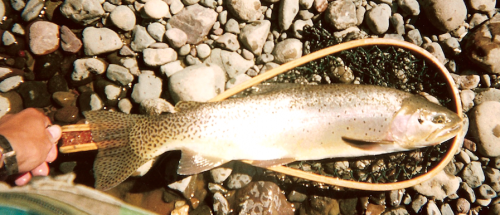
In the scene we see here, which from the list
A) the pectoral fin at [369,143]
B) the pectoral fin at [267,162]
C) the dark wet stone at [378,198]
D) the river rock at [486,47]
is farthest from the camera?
the dark wet stone at [378,198]

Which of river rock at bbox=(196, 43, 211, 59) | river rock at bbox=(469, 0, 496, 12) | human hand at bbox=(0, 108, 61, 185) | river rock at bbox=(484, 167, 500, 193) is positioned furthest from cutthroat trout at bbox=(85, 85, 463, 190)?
A: river rock at bbox=(469, 0, 496, 12)

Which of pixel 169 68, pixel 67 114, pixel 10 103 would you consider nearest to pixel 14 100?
pixel 10 103

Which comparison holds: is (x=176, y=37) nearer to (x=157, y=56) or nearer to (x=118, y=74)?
(x=157, y=56)

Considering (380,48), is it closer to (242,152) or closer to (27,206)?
(242,152)

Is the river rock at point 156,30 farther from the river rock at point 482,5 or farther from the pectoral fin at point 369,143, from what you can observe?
the river rock at point 482,5

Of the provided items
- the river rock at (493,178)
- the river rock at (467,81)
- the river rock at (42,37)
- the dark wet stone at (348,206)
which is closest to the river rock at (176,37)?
the river rock at (42,37)

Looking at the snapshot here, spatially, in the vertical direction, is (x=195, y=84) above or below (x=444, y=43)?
below

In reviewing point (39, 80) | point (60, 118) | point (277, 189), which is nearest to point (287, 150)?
point (277, 189)
